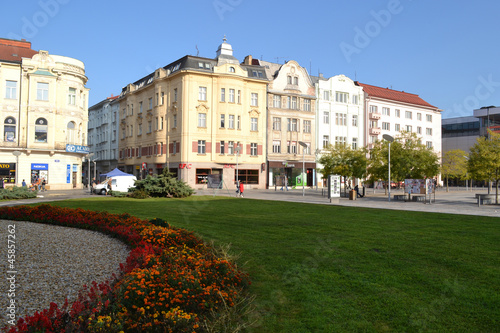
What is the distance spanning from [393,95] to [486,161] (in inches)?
1890

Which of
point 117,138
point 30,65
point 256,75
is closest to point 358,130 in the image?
point 256,75

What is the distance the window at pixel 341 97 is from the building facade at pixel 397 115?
421cm

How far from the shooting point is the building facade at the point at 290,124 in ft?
186

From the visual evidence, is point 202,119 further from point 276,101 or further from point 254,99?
point 276,101

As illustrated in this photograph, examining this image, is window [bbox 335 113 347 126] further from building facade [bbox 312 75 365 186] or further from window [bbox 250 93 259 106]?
window [bbox 250 93 259 106]

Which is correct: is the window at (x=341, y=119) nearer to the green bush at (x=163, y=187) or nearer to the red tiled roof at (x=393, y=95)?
the red tiled roof at (x=393, y=95)

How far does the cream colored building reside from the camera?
4503 centimetres

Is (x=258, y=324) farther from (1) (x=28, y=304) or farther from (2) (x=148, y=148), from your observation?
(2) (x=148, y=148)

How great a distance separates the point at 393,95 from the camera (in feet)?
237

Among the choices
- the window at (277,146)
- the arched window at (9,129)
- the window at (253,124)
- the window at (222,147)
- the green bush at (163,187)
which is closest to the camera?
the green bush at (163,187)

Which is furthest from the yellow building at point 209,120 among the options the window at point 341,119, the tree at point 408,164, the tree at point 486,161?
the tree at point 486,161

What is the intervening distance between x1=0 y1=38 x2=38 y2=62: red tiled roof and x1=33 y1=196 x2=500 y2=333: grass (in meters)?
44.9

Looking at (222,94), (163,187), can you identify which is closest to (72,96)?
(222,94)

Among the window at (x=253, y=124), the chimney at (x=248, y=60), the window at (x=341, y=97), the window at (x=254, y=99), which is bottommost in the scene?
the window at (x=253, y=124)
